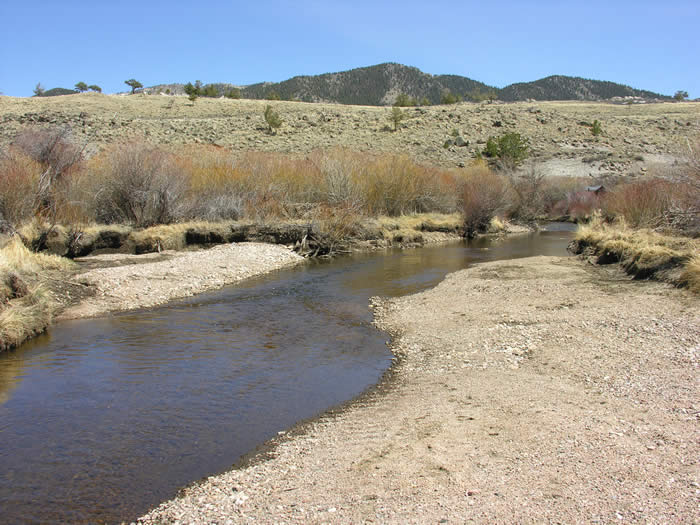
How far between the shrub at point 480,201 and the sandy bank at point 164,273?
48.4 feet

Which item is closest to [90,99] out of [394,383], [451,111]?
[451,111]

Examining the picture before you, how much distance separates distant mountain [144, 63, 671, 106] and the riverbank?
484ft

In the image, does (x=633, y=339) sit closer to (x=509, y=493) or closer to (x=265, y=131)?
(x=509, y=493)

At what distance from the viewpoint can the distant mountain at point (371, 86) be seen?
510 ft

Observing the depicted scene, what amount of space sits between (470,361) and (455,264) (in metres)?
13.2

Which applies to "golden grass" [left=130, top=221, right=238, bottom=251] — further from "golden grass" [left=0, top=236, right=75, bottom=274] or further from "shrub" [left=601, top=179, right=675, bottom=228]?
"shrub" [left=601, top=179, right=675, bottom=228]

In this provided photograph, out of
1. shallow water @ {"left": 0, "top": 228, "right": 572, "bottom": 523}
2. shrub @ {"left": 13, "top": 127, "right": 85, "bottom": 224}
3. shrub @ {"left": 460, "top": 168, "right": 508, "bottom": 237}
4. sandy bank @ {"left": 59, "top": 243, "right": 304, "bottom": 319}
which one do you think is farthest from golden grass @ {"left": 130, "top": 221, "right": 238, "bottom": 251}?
shrub @ {"left": 460, "top": 168, "right": 508, "bottom": 237}

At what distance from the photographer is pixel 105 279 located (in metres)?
16.8

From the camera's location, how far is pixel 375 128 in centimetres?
6881

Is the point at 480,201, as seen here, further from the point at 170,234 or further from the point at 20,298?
the point at 20,298

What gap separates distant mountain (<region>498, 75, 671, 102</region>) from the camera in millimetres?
159375

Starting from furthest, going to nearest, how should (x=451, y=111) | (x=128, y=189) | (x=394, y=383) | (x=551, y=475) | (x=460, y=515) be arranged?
1. (x=451, y=111)
2. (x=128, y=189)
3. (x=394, y=383)
4. (x=551, y=475)
5. (x=460, y=515)

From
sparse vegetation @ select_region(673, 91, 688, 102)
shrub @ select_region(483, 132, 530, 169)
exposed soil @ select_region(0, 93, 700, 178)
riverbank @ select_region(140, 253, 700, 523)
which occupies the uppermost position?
sparse vegetation @ select_region(673, 91, 688, 102)

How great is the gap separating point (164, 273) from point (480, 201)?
2293 cm
